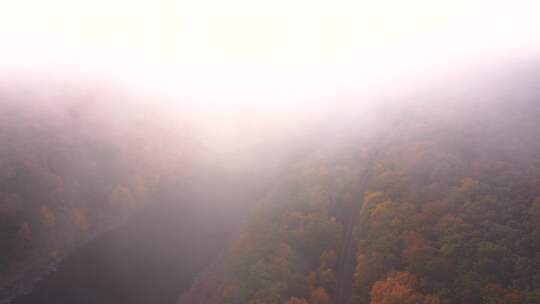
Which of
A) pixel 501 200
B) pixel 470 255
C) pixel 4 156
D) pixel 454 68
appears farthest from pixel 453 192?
pixel 454 68

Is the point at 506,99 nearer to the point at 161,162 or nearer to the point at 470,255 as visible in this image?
the point at 470,255

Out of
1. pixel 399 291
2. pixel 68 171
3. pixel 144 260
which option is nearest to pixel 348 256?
pixel 399 291

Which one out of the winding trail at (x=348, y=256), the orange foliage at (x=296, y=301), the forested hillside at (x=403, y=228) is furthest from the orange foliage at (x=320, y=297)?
the winding trail at (x=348, y=256)

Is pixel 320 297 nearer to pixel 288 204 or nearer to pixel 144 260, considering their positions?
pixel 288 204

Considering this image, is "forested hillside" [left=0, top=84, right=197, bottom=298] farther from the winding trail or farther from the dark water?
the winding trail

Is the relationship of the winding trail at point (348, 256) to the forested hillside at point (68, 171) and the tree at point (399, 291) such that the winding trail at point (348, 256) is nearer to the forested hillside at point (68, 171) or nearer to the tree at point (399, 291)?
the tree at point (399, 291)
